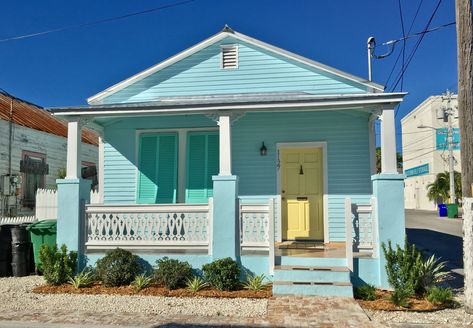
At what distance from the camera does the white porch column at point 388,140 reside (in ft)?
22.4

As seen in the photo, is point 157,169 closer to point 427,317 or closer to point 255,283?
point 255,283

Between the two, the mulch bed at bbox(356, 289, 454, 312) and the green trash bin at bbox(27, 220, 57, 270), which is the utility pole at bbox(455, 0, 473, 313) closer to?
the mulch bed at bbox(356, 289, 454, 312)

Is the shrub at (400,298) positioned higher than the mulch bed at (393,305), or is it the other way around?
the shrub at (400,298)

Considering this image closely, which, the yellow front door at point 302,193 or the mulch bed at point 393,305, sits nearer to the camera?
the mulch bed at point 393,305

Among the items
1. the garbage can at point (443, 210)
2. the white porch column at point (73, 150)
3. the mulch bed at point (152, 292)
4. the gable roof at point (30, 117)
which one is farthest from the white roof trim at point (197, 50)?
the garbage can at point (443, 210)

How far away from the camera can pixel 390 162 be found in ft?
22.4

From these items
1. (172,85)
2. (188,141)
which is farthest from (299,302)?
(172,85)

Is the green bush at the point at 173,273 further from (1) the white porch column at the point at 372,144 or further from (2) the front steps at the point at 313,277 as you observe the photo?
(1) the white porch column at the point at 372,144

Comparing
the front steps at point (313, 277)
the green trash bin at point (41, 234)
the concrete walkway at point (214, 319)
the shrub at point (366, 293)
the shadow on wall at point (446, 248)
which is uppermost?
the green trash bin at point (41, 234)

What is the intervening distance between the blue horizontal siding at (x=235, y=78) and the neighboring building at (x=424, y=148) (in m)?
27.1

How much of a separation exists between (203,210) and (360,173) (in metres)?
3.89

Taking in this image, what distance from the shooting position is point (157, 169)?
9445 millimetres

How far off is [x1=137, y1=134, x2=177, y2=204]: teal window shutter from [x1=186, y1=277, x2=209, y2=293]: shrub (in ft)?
9.34

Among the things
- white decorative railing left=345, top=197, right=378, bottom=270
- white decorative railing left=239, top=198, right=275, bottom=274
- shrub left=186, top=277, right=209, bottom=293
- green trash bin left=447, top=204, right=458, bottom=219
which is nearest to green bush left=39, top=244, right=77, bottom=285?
shrub left=186, top=277, right=209, bottom=293
